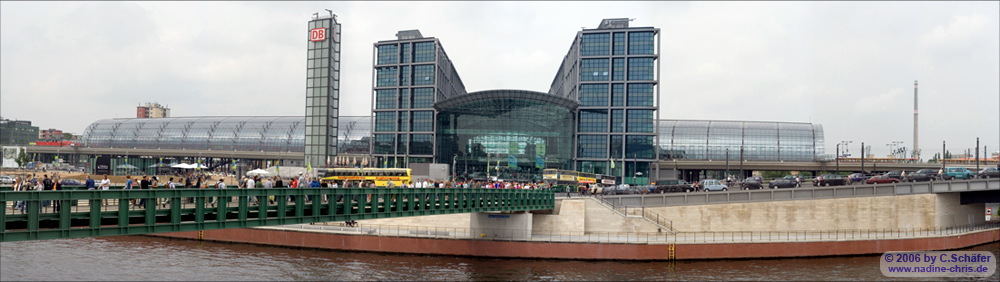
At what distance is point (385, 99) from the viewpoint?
13525 cm

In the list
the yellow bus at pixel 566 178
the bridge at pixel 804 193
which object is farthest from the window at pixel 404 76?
the bridge at pixel 804 193

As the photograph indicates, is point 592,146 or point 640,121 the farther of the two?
point 592,146

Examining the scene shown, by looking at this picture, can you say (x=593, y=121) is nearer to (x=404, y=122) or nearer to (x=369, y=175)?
(x=404, y=122)

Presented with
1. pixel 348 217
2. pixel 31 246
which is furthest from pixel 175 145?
pixel 348 217

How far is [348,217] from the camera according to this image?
122ft

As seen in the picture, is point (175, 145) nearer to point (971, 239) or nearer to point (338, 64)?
point (338, 64)

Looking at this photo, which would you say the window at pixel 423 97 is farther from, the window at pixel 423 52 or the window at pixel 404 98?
the window at pixel 423 52

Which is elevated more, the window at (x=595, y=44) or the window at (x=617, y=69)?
the window at (x=595, y=44)

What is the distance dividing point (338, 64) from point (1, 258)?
51.6 meters

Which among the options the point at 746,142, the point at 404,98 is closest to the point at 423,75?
the point at 404,98

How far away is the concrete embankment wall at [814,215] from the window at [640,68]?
2376 inches

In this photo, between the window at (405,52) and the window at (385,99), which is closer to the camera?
the window at (405,52)

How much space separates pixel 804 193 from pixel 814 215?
7.68 ft

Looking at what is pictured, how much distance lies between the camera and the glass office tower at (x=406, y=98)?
131 m
